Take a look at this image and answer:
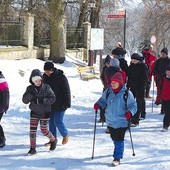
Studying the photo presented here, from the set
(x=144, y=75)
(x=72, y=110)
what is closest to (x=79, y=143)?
(x=144, y=75)

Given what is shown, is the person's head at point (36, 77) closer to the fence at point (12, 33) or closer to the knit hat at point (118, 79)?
the knit hat at point (118, 79)

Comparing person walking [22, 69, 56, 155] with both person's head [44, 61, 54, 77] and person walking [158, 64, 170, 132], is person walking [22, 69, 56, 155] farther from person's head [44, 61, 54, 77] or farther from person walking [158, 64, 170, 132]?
person walking [158, 64, 170, 132]

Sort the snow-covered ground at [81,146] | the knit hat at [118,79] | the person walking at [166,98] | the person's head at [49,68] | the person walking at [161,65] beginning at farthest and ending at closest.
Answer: the person walking at [161,65]
the person walking at [166,98]
the person's head at [49,68]
the snow-covered ground at [81,146]
the knit hat at [118,79]

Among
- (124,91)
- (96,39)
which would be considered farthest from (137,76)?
(96,39)

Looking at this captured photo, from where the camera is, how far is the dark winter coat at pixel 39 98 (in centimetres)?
745

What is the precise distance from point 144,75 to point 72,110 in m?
3.24

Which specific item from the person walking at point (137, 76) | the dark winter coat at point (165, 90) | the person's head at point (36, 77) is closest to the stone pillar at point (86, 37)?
the person walking at point (137, 76)

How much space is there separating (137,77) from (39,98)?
3.53m

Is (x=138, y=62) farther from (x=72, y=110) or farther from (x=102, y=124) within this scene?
(x=72, y=110)

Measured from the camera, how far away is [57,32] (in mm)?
22953

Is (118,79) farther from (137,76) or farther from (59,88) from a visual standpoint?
(137,76)

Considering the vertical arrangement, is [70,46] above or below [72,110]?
above

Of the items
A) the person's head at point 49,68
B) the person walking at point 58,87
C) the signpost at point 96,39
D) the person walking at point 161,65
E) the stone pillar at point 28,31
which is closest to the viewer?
the person's head at point 49,68

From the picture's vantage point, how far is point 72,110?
12891mm
